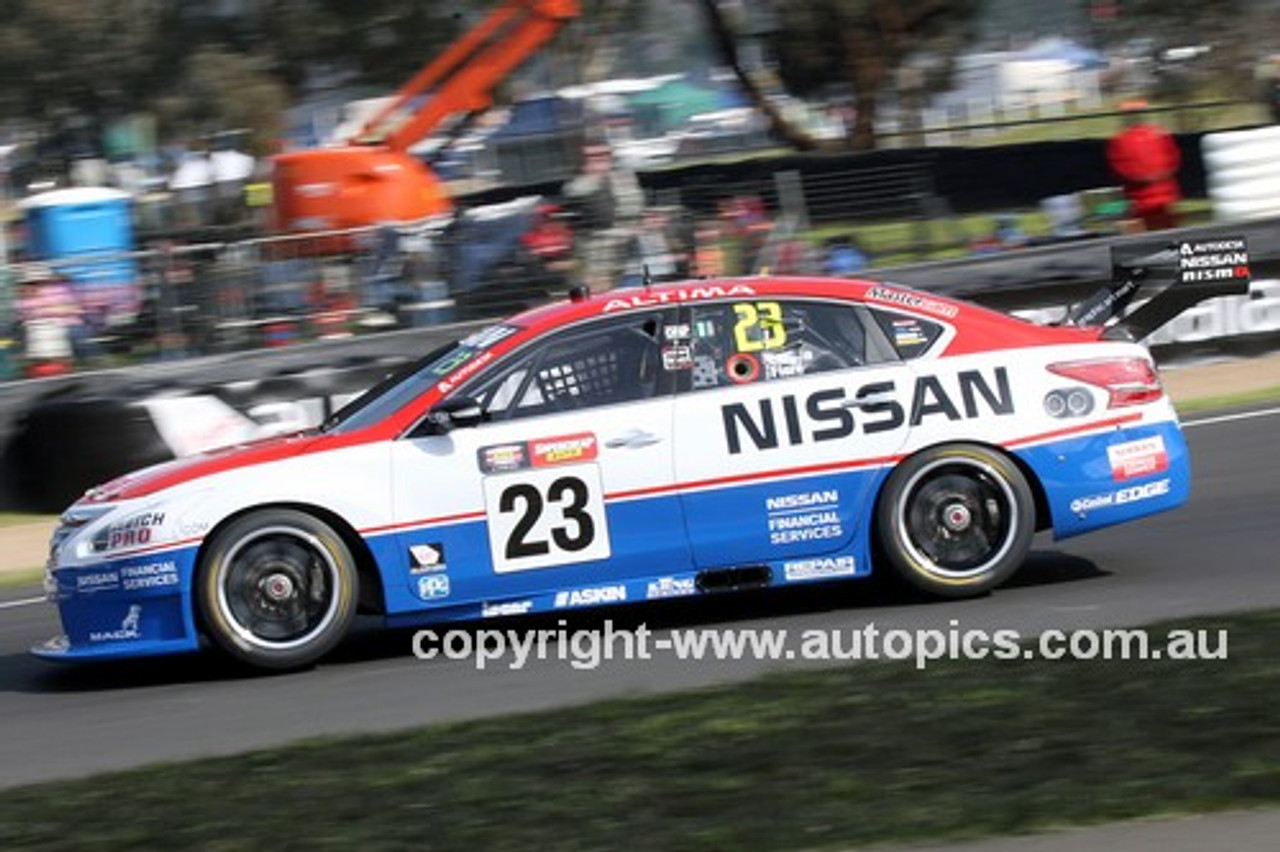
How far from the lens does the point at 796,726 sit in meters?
6.41

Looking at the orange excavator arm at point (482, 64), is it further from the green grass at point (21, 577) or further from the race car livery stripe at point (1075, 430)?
the race car livery stripe at point (1075, 430)

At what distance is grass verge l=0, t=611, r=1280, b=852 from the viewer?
534cm

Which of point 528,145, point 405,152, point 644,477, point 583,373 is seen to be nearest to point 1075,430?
point 644,477

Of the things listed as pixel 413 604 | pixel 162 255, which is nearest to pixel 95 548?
pixel 413 604

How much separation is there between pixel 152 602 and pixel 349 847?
10.1 feet

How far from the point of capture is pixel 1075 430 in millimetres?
8711

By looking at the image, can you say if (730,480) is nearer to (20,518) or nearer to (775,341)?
(775,341)

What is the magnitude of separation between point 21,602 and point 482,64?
1566 centimetres

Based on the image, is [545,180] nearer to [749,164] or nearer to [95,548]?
[749,164]

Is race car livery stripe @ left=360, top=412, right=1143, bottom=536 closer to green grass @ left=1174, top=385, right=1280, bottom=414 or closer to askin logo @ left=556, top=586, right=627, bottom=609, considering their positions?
askin logo @ left=556, top=586, right=627, bottom=609

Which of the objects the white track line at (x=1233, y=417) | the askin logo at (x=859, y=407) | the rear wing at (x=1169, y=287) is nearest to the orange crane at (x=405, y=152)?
the white track line at (x=1233, y=417)

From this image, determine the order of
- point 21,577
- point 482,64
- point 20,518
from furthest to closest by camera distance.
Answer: point 482,64, point 20,518, point 21,577

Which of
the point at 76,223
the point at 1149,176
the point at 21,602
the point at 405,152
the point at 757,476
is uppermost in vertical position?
the point at 405,152

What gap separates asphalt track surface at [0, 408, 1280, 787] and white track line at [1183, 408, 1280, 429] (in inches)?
145
